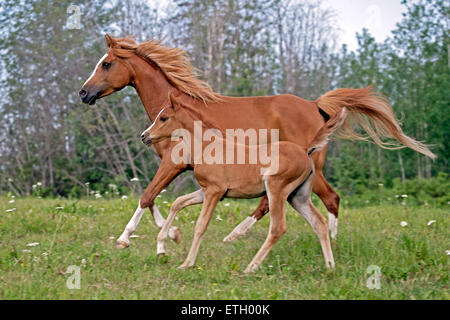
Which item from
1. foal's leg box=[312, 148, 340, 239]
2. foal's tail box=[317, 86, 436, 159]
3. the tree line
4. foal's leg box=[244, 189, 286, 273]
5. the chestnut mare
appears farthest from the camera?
the tree line

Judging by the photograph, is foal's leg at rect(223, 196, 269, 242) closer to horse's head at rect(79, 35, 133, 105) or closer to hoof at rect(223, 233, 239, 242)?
hoof at rect(223, 233, 239, 242)

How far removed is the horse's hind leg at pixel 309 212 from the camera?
4855 mm

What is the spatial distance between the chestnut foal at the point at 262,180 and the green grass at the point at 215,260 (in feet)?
0.93

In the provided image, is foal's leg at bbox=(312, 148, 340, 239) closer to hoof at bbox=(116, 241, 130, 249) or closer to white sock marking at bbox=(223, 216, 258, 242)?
white sock marking at bbox=(223, 216, 258, 242)

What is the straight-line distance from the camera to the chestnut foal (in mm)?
4641

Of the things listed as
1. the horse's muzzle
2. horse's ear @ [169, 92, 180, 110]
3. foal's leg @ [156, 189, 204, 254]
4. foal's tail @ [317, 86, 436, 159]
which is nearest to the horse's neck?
the horse's muzzle

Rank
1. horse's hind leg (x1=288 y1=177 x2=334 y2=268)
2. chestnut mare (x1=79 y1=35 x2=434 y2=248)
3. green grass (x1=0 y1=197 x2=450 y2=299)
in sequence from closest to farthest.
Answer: green grass (x1=0 y1=197 x2=450 y2=299), horse's hind leg (x1=288 y1=177 x2=334 y2=268), chestnut mare (x1=79 y1=35 x2=434 y2=248)

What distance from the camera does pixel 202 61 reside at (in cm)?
1391

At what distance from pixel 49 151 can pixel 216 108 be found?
9663mm

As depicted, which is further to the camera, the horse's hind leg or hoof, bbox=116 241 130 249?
hoof, bbox=116 241 130 249

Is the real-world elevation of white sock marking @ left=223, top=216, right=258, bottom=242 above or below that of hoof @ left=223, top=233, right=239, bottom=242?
above

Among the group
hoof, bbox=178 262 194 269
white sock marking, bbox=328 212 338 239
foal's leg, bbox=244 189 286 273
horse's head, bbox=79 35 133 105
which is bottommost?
hoof, bbox=178 262 194 269

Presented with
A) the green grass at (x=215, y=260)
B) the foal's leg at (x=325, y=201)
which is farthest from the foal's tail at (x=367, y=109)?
the green grass at (x=215, y=260)

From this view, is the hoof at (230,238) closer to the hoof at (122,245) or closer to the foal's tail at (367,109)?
the hoof at (122,245)
